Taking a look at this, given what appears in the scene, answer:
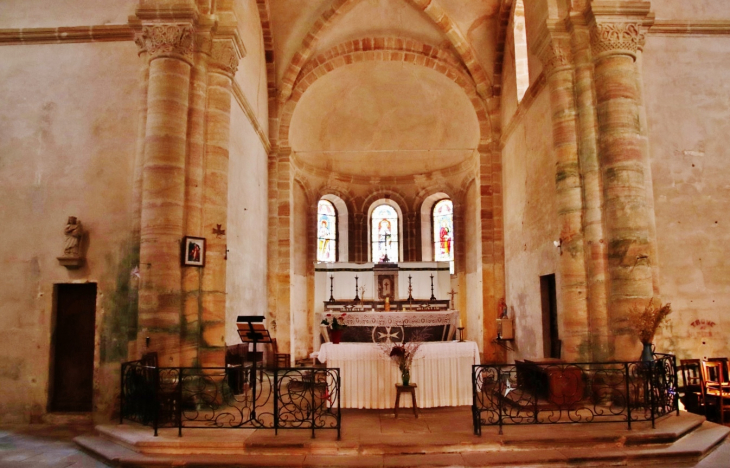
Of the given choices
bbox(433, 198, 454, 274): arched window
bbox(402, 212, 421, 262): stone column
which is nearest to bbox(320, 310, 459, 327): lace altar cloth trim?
bbox(433, 198, 454, 274): arched window

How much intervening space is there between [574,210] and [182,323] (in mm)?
6845

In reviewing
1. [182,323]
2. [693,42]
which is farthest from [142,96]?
[693,42]

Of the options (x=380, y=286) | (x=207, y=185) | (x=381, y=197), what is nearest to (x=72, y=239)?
(x=207, y=185)

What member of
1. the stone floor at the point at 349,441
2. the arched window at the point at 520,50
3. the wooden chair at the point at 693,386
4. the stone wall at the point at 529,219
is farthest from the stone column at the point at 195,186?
the wooden chair at the point at 693,386

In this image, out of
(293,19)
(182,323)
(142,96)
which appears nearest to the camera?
(182,323)

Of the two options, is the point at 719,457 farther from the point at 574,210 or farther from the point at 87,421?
the point at 87,421

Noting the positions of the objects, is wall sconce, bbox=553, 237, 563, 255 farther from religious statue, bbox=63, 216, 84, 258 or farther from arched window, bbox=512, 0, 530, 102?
religious statue, bbox=63, 216, 84, 258

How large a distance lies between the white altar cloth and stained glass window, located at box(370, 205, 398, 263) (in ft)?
39.0

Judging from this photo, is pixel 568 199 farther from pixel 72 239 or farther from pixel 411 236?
pixel 411 236

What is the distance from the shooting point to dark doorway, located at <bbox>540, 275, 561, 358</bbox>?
11.8 meters

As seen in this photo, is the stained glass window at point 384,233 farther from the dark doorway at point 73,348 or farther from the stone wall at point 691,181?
the dark doorway at point 73,348

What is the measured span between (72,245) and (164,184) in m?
1.93

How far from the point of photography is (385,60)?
17.5 m

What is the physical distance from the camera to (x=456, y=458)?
7.17 meters
